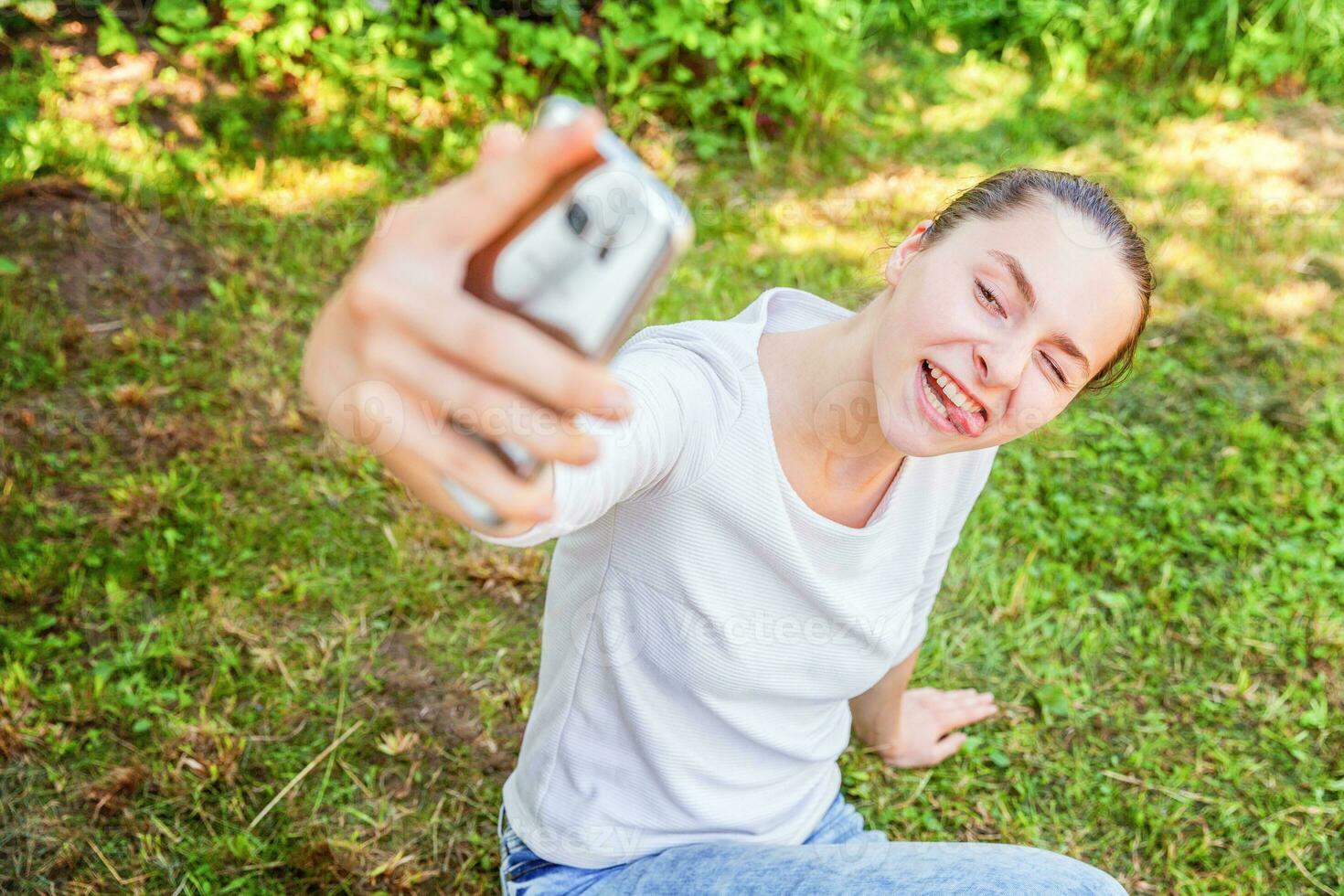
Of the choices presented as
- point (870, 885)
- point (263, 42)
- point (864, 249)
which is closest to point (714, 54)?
point (864, 249)

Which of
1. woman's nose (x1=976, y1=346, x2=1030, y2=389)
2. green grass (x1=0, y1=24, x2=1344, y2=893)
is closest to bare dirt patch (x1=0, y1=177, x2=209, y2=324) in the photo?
green grass (x1=0, y1=24, x2=1344, y2=893)

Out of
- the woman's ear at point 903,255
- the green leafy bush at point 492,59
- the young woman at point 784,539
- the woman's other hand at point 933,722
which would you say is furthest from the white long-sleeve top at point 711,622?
the green leafy bush at point 492,59

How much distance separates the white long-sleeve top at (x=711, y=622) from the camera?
1321 mm

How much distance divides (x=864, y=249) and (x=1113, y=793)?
78.8 inches

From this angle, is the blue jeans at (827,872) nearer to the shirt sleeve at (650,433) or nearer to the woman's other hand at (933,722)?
the shirt sleeve at (650,433)

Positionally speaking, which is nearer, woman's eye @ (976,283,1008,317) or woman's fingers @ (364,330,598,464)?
woman's fingers @ (364,330,598,464)

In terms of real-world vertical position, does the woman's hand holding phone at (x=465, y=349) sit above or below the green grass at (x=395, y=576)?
above

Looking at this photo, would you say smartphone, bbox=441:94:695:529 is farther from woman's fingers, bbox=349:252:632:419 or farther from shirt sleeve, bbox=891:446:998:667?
shirt sleeve, bbox=891:446:998:667

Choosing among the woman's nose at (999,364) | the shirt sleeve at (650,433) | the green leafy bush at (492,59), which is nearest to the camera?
the shirt sleeve at (650,433)

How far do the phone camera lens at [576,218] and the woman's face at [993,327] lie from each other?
2.33ft

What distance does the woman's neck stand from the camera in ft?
4.60

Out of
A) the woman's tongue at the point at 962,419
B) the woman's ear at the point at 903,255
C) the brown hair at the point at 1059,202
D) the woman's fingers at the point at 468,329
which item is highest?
the woman's fingers at the point at 468,329

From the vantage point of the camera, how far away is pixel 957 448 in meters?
1.36

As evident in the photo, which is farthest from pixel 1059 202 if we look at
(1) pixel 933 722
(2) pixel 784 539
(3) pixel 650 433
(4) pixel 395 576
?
(4) pixel 395 576
